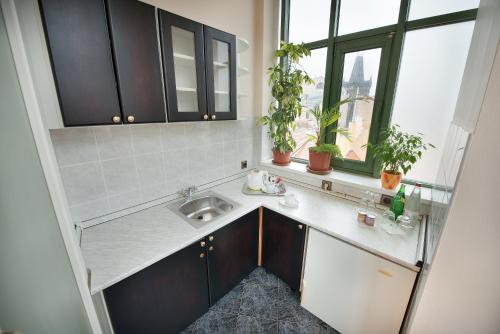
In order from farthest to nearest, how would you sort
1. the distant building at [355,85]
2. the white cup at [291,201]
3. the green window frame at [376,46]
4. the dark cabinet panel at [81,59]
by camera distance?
the distant building at [355,85], the white cup at [291,201], the green window frame at [376,46], the dark cabinet panel at [81,59]

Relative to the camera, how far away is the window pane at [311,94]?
1940 mm

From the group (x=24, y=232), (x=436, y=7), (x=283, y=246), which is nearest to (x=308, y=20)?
(x=436, y=7)

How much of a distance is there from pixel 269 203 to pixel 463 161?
1213mm

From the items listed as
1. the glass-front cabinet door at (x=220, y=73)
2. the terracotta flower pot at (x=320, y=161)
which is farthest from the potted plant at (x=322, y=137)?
the glass-front cabinet door at (x=220, y=73)

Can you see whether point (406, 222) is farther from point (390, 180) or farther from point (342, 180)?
point (342, 180)

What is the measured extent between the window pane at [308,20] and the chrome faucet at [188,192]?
179cm

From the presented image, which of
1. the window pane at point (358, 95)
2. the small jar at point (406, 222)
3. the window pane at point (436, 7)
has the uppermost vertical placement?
the window pane at point (436, 7)

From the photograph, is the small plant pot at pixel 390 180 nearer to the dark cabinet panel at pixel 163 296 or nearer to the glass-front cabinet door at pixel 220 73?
the glass-front cabinet door at pixel 220 73

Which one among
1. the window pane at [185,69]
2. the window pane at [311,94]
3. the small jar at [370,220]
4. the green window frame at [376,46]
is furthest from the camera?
the window pane at [311,94]

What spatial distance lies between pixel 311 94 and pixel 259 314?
2.01 meters

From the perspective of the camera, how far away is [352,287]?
1.25 m

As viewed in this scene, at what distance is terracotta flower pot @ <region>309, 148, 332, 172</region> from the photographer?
6.04 ft

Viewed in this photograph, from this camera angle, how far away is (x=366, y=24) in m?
1.62

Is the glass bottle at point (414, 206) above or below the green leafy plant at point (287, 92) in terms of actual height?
below
